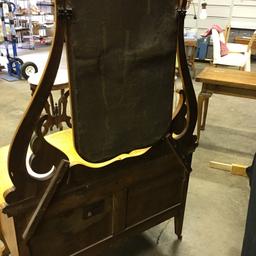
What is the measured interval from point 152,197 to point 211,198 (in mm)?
804

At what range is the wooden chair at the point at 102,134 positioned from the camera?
2.89 ft

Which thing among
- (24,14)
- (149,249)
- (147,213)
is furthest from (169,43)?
(24,14)

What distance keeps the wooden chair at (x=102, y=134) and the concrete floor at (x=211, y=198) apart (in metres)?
0.37

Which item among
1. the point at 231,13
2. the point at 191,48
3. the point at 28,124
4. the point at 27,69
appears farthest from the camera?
the point at 231,13

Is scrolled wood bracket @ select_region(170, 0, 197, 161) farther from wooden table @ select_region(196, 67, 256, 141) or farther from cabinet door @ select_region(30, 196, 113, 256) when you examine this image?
wooden table @ select_region(196, 67, 256, 141)

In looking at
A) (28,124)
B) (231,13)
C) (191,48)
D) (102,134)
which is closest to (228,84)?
(102,134)

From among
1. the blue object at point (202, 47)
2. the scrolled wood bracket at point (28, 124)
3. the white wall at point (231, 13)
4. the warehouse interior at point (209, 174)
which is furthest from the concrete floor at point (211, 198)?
the white wall at point (231, 13)

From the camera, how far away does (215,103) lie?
12.7 feet

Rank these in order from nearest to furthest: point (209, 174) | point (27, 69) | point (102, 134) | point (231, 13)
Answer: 1. point (102, 134)
2. point (209, 174)
3. point (27, 69)
4. point (231, 13)

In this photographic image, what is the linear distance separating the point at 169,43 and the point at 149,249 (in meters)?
1.10

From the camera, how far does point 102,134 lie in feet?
3.36

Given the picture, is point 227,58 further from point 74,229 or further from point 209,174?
point 74,229

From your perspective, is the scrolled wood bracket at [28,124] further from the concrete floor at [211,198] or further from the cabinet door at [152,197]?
the concrete floor at [211,198]

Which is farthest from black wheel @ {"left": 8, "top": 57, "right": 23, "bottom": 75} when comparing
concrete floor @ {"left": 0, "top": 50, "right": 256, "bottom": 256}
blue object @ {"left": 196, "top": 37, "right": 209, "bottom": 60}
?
blue object @ {"left": 196, "top": 37, "right": 209, "bottom": 60}
